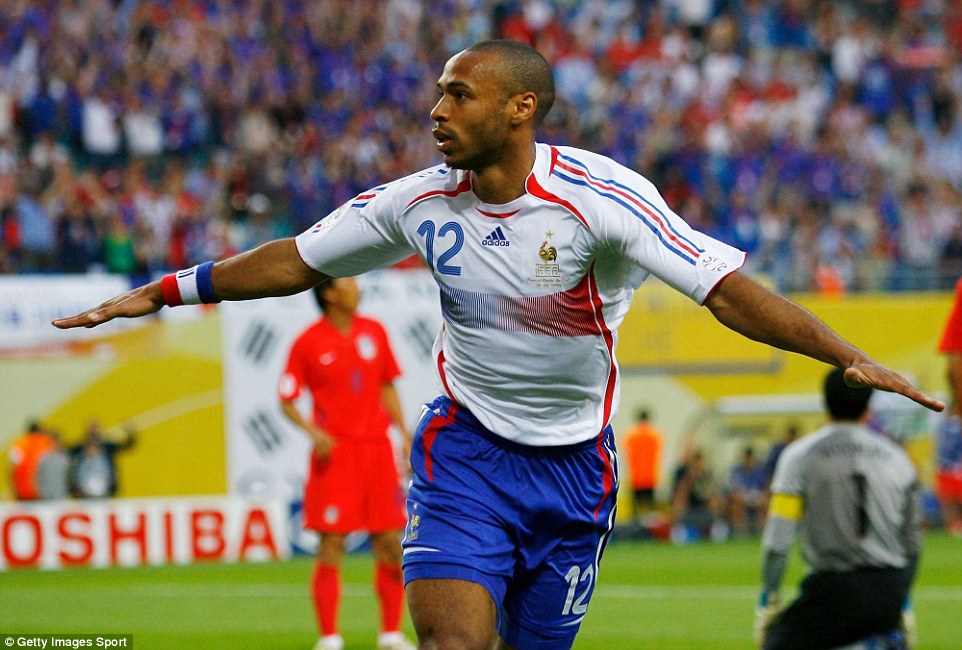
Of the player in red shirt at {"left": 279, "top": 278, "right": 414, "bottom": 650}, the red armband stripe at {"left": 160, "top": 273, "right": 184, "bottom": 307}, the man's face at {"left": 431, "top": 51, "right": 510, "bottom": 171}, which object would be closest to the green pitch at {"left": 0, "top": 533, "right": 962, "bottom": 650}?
the player in red shirt at {"left": 279, "top": 278, "right": 414, "bottom": 650}

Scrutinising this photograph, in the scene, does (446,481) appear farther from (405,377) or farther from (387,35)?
(387,35)

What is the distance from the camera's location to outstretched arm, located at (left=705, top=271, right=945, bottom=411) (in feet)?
13.7

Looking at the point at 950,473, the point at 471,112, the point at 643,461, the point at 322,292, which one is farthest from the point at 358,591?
the point at 950,473

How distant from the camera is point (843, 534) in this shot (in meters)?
6.25

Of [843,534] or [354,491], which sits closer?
Result: [843,534]

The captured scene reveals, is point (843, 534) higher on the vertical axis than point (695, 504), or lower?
higher

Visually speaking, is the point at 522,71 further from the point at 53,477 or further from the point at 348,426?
the point at 53,477

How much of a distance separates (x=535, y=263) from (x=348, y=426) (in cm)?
482

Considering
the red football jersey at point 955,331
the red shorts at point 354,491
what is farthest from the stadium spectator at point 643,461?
the red football jersey at point 955,331

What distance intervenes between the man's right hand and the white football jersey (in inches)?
21.2

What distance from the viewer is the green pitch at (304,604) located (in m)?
10.1

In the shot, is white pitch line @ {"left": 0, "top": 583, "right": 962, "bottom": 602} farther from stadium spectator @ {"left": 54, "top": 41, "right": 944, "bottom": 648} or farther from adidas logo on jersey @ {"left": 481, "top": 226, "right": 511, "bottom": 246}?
adidas logo on jersey @ {"left": 481, "top": 226, "right": 511, "bottom": 246}

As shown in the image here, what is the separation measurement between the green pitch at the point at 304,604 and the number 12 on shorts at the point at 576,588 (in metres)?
4.70

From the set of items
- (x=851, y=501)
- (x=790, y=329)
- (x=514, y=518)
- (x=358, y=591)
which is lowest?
(x=358, y=591)
